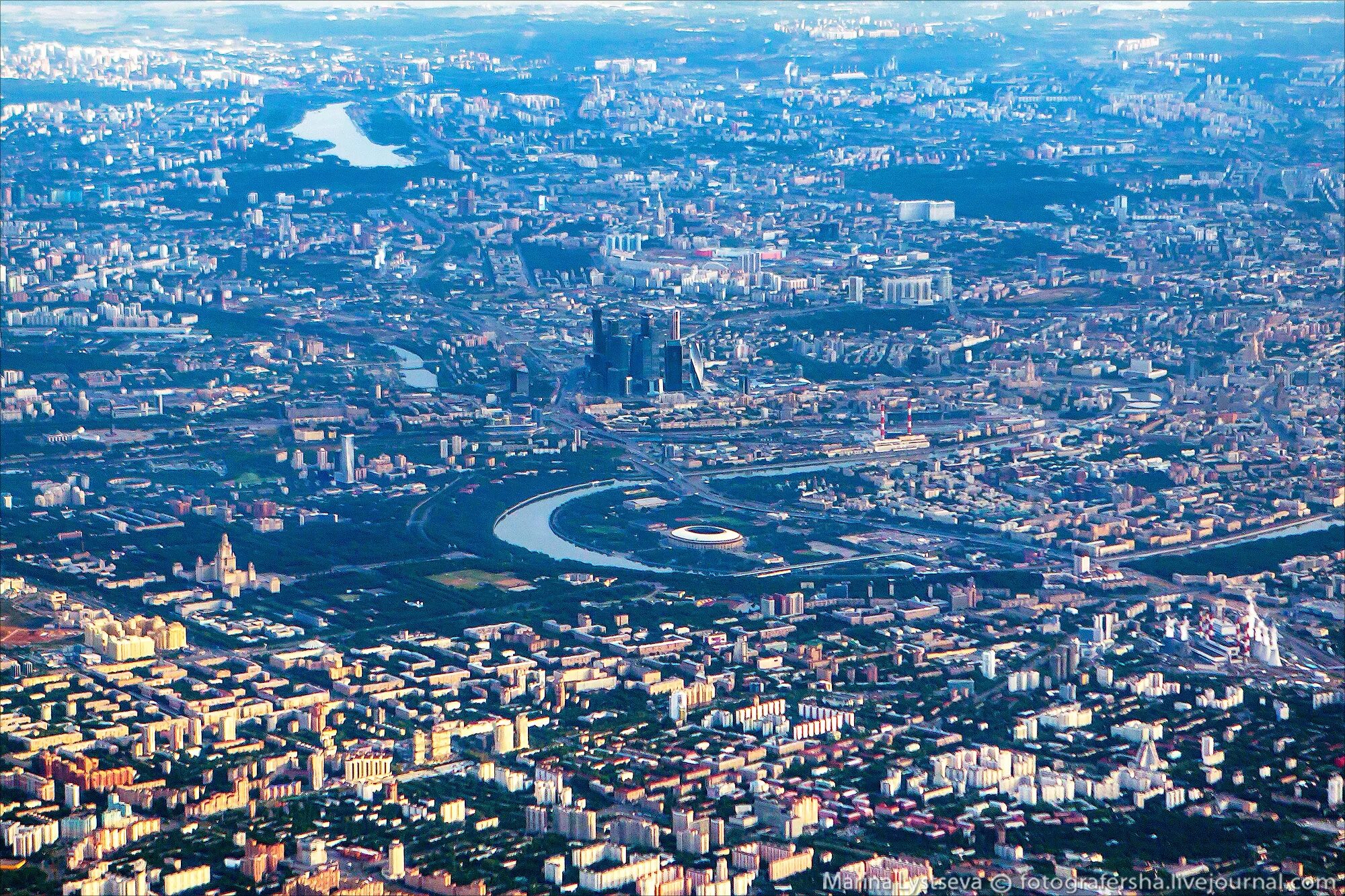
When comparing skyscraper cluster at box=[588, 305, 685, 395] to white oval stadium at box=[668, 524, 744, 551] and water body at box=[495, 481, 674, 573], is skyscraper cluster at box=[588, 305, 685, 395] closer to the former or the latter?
water body at box=[495, 481, 674, 573]

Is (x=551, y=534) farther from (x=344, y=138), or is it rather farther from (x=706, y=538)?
(x=344, y=138)

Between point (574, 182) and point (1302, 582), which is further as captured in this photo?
point (574, 182)

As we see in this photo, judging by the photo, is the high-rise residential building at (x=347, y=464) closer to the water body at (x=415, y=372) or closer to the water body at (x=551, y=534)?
A: the water body at (x=551, y=534)

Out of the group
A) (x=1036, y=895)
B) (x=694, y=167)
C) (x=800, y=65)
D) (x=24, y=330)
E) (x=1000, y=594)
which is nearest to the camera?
(x=1036, y=895)

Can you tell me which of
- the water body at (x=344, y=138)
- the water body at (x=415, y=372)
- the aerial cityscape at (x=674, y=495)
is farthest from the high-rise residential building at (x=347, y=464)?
the water body at (x=344, y=138)

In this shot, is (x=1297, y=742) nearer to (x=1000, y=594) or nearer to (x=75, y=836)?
(x=1000, y=594)

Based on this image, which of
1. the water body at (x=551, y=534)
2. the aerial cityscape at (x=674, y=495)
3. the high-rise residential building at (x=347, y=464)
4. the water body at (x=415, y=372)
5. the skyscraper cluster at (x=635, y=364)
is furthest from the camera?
the water body at (x=415, y=372)

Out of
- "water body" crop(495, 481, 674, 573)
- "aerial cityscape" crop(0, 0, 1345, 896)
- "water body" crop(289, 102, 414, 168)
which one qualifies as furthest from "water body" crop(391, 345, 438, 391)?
"water body" crop(289, 102, 414, 168)

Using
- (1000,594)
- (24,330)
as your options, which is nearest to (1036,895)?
(1000,594)
